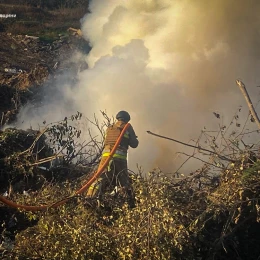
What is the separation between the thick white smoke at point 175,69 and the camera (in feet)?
33.9

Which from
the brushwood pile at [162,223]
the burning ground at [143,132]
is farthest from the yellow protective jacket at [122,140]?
the brushwood pile at [162,223]

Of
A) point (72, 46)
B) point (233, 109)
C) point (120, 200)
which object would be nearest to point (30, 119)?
point (233, 109)

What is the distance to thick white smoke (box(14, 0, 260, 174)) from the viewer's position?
1033 centimetres

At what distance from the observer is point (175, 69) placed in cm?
1141

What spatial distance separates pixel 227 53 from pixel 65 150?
21.0 feet

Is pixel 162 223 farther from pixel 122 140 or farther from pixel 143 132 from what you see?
pixel 143 132

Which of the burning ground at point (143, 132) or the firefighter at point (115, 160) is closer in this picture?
the burning ground at point (143, 132)

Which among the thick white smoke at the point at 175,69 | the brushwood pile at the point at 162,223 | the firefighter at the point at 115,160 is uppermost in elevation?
A: the thick white smoke at the point at 175,69

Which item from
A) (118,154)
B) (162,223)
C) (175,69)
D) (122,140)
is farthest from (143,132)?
(162,223)

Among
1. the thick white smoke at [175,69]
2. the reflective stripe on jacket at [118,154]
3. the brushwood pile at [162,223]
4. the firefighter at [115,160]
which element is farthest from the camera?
the thick white smoke at [175,69]

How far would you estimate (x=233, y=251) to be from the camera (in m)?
4.27

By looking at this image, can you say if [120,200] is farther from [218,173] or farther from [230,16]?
[230,16]

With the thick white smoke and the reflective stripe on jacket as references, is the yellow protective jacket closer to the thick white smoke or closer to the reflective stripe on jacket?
the reflective stripe on jacket

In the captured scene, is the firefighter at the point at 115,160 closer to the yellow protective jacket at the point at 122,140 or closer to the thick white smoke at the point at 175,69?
the yellow protective jacket at the point at 122,140
